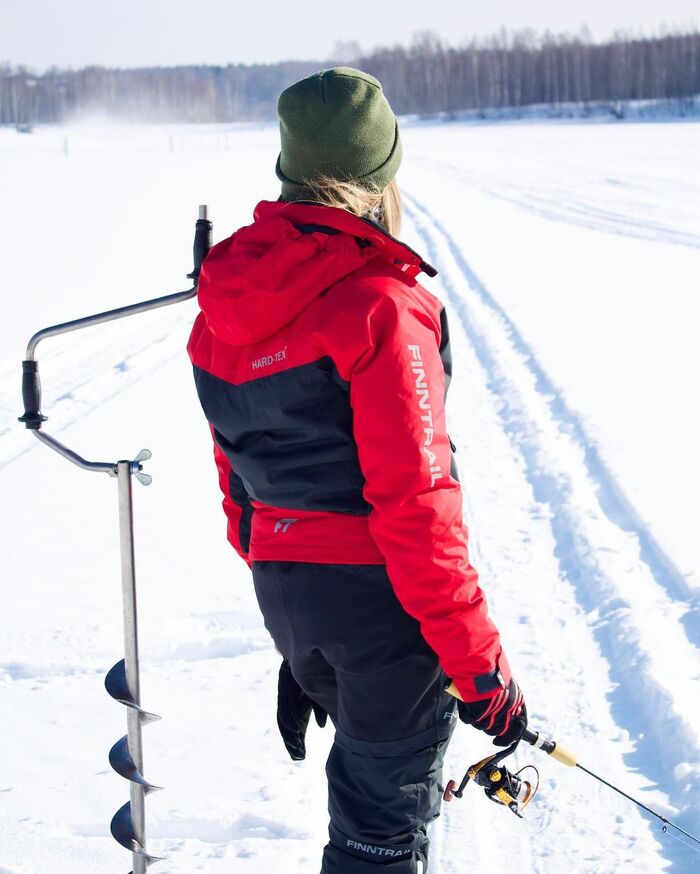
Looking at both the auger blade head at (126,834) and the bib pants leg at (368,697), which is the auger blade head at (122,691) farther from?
the bib pants leg at (368,697)

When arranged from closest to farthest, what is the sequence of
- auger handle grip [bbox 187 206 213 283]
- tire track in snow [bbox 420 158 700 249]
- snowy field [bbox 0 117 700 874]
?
auger handle grip [bbox 187 206 213 283], snowy field [bbox 0 117 700 874], tire track in snow [bbox 420 158 700 249]

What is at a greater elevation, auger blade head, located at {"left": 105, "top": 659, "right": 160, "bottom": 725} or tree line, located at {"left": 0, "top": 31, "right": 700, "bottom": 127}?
tree line, located at {"left": 0, "top": 31, "right": 700, "bottom": 127}

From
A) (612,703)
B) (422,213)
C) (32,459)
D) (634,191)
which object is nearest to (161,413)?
(32,459)

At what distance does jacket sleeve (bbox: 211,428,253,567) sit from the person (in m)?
0.20

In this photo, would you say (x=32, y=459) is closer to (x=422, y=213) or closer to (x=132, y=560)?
(x=132, y=560)

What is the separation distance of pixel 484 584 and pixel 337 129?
7.03 ft

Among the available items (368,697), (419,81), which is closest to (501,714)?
(368,697)

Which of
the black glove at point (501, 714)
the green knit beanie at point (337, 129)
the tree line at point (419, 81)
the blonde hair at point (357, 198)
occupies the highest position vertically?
the tree line at point (419, 81)

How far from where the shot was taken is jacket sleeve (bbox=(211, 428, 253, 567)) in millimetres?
1921

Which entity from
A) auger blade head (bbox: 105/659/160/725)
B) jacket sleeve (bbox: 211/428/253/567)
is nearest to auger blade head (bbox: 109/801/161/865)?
auger blade head (bbox: 105/659/160/725)

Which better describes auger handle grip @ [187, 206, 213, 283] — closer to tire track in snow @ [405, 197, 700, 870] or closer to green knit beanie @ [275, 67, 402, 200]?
green knit beanie @ [275, 67, 402, 200]

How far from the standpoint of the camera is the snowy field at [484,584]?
88.8 inches

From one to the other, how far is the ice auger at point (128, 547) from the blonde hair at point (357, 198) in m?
0.32

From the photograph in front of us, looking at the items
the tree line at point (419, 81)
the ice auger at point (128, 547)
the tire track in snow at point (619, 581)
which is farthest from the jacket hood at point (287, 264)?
the tree line at point (419, 81)
